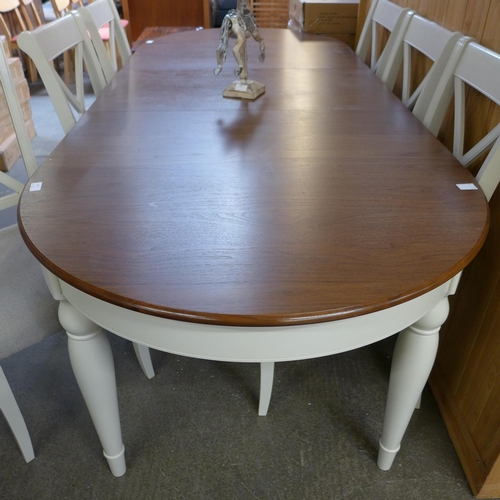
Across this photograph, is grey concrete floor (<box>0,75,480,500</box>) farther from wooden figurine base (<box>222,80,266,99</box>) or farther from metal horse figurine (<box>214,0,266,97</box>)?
metal horse figurine (<box>214,0,266,97</box>)

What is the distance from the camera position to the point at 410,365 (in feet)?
3.12

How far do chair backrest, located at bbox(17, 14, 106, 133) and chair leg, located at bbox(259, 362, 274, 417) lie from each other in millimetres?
799

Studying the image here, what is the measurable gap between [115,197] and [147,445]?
691 mm

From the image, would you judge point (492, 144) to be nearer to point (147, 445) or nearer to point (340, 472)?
point (340, 472)

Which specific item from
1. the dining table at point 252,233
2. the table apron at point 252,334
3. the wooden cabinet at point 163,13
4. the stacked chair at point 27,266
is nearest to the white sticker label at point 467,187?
the dining table at point 252,233

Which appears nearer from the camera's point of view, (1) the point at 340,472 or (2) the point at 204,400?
(1) the point at 340,472

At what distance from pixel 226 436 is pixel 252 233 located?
0.71 meters

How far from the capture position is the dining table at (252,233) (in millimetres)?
668

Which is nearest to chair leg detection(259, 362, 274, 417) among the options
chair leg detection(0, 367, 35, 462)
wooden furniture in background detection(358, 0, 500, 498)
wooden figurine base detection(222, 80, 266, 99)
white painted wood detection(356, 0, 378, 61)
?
wooden furniture in background detection(358, 0, 500, 498)

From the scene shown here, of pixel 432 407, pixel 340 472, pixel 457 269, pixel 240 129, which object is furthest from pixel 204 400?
pixel 457 269

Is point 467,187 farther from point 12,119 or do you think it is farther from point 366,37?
point 366,37

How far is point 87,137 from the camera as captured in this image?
3.65 feet

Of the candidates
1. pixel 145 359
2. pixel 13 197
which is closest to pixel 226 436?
pixel 145 359

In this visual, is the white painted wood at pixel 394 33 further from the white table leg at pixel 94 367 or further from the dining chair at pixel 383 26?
the white table leg at pixel 94 367
